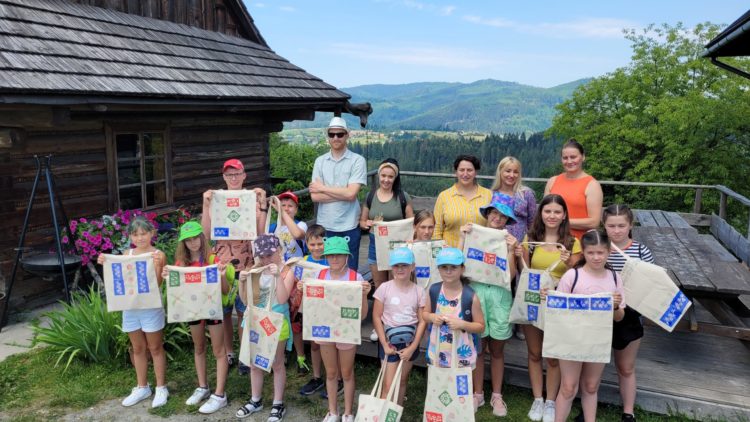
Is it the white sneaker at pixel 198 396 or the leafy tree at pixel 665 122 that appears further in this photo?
the leafy tree at pixel 665 122

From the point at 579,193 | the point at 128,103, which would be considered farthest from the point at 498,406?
the point at 128,103

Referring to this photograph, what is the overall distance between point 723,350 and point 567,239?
93.1 inches

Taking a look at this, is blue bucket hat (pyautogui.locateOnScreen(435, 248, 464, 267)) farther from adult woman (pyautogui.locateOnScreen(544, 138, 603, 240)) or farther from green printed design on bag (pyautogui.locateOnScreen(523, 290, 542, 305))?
adult woman (pyautogui.locateOnScreen(544, 138, 603, 240))

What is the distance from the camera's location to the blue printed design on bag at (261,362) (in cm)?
378

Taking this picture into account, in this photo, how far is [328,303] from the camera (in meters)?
3.65

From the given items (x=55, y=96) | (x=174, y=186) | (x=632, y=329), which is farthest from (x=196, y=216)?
(x=632, y=329)

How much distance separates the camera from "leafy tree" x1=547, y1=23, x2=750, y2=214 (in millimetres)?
27219

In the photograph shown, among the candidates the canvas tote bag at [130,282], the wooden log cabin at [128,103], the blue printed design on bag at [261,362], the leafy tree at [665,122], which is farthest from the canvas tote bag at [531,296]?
the leafy tree at [665,122]

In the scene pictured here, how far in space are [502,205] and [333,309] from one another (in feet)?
4.44

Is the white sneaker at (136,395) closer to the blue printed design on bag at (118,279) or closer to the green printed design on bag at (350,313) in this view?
the blue printed design on bag at (118,279)

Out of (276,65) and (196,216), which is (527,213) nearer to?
(196,216)

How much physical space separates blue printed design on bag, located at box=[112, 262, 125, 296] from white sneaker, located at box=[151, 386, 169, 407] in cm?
88

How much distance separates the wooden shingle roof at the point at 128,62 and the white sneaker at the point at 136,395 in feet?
10.7

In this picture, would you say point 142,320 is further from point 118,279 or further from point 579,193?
point 579,193
